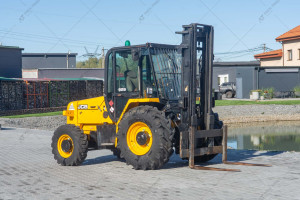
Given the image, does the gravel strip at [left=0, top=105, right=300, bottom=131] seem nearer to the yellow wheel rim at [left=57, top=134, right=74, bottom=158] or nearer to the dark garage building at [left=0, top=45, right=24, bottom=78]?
the dark garage building at [left=0, top=45, right=24, bottom=78]

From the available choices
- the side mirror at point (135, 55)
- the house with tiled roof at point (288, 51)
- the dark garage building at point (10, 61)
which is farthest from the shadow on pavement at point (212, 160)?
the house with tiled roof at point (288, 51)

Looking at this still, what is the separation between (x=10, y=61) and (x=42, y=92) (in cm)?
1235

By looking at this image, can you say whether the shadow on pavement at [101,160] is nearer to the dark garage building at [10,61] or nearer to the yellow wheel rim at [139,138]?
the yellow wheel rim at [139,138]

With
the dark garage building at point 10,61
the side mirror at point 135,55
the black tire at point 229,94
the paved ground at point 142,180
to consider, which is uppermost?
the dark garage building at point 10,61

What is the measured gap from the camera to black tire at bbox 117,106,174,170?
979 cm

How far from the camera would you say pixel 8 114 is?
34.7 meters

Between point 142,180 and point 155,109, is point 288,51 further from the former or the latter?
point 142,180

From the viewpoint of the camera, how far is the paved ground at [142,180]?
8055mm

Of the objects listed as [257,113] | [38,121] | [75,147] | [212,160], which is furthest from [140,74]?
[257,113]

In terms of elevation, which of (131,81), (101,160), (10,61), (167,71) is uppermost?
(10,61)

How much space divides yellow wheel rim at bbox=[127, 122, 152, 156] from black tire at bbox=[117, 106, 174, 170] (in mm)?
84

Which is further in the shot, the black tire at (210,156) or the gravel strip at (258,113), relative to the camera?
the gravel strip at (258,113)

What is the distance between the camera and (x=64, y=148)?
11438mm

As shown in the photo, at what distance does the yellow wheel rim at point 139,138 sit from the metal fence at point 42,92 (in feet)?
87.2
